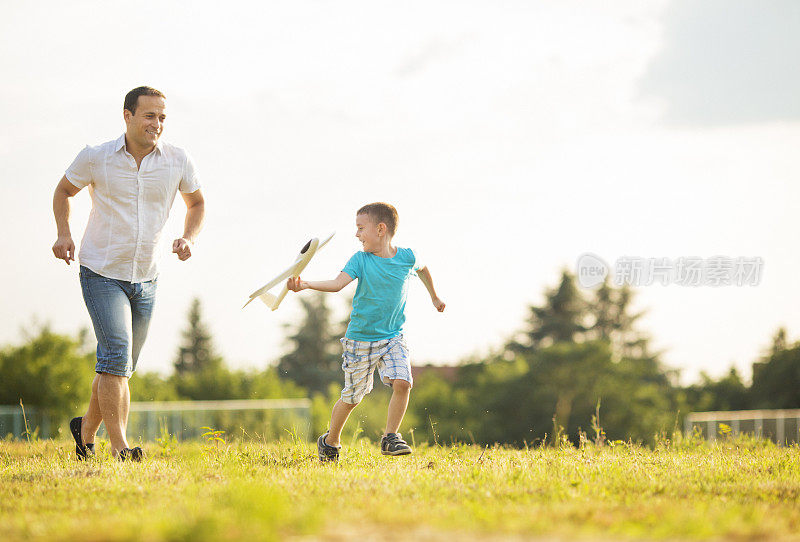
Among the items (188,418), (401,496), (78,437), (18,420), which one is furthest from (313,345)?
(401,496)

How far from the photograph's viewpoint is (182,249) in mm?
6543

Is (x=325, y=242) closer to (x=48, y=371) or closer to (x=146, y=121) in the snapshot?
(x=146, y=121)

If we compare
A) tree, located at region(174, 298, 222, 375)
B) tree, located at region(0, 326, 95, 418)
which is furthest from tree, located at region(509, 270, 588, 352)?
tree, located at region(0, 326, 95, 418)

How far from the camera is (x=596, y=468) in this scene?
573 cm

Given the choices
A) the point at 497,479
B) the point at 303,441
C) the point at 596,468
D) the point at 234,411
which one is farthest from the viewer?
the point at 234,411

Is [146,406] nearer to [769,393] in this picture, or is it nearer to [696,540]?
[696,540]

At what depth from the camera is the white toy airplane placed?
21.1 feet

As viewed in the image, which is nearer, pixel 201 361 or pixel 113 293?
pixel 113 293

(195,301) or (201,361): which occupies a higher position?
(195,301)

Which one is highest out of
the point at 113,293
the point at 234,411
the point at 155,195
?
the point at 155,195

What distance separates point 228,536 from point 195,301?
76792 mm

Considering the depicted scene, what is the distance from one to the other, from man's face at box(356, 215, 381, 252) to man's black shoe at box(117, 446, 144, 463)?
2116 millimetres

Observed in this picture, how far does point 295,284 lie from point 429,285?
1.22 metres

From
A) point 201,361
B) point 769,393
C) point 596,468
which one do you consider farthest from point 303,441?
point 201,361
